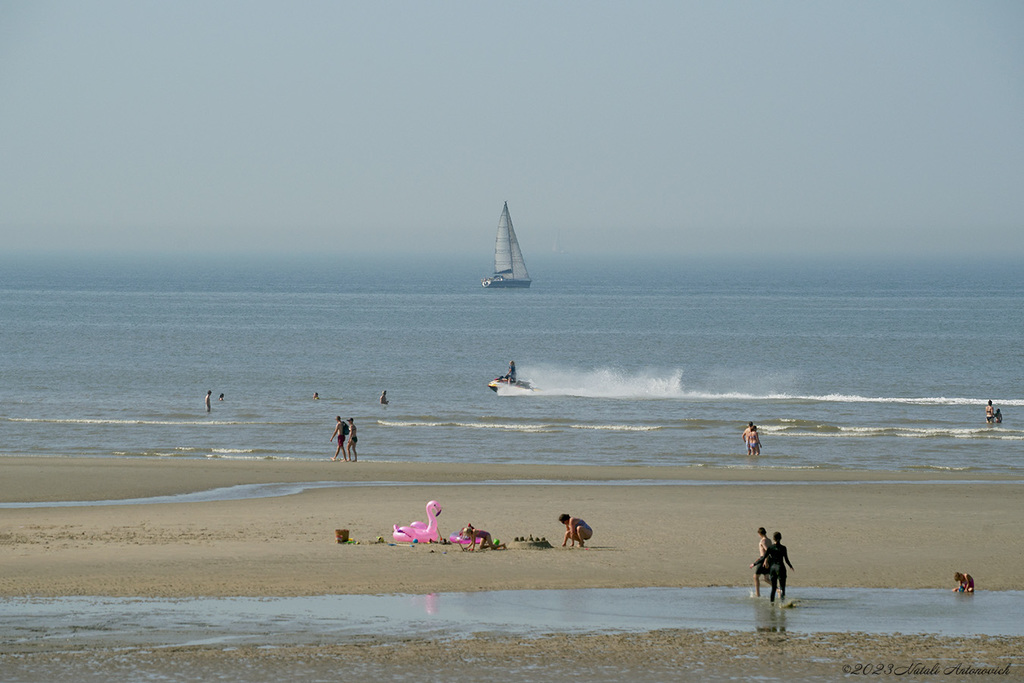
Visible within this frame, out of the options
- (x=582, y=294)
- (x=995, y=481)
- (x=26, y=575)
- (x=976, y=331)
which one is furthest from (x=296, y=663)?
(x=582, y=294)

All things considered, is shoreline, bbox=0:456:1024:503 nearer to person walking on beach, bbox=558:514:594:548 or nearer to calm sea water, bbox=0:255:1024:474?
calm sea water, bbox=0:255:1024:474

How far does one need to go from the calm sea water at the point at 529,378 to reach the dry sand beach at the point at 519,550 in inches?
285

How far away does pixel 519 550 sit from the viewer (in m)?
21.6

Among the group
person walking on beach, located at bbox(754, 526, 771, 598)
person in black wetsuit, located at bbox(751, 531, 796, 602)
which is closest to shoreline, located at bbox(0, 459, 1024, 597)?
person walking on beach, located at bbox(754, 526, 771, 598)

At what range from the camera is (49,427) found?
152 ft

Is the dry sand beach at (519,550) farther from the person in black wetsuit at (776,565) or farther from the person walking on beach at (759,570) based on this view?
the person in black wetsuit at (776,565)

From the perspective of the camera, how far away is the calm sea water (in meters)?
42.0

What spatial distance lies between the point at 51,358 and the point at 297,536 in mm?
61605

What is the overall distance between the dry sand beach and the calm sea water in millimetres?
7246

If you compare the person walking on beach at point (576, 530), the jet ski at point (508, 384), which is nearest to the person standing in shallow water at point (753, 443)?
the person walking on beach at point (576, 530)

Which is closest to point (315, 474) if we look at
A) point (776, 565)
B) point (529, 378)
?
point (776, 565)

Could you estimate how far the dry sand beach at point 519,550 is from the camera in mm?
14719

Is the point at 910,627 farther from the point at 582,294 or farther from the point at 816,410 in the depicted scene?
the point at 582,294

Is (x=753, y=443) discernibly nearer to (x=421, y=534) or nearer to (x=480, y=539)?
(x=480, y=539)
